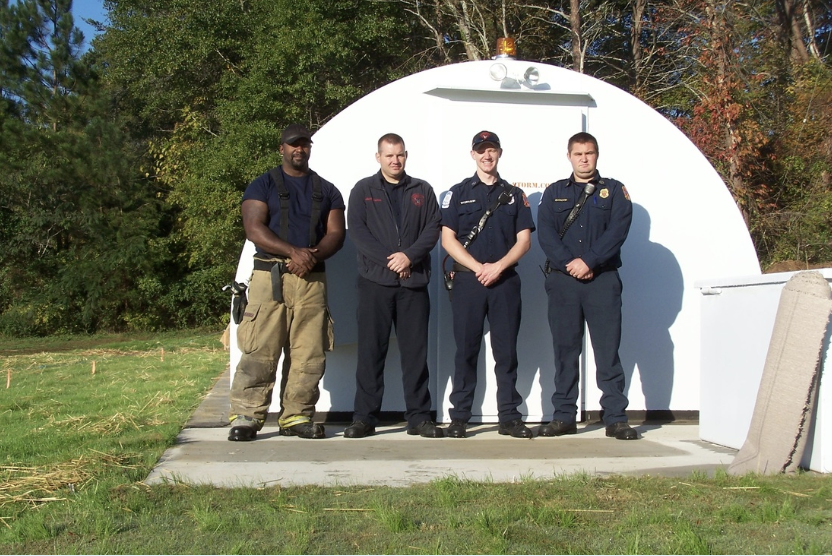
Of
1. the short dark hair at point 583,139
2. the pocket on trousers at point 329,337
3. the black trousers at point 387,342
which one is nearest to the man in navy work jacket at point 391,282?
the black trousers at point 387,342

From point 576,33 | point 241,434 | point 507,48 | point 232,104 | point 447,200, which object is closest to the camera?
point 241,434

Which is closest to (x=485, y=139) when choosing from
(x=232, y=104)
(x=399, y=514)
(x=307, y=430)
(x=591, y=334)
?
(x=591, y=334)

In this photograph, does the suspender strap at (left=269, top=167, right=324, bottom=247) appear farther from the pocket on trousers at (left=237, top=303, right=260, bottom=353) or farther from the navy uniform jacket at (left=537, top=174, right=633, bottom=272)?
the navy uniform jacket at (left=537, top=174, right=633, bottom=272)

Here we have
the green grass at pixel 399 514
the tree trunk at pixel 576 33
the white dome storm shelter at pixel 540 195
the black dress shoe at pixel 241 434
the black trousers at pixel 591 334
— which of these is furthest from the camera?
the tree trunk at pixel 576 33

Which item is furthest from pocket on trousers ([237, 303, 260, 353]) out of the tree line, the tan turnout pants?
the tree line

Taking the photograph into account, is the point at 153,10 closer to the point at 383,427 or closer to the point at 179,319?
the point at 179,319

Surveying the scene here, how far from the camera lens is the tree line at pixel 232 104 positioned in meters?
16.5

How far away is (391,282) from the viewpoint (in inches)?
221

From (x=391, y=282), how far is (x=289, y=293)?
67 cm

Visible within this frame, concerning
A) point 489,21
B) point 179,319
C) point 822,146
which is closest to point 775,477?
point 822,146

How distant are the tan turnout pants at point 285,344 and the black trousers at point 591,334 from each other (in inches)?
61.6

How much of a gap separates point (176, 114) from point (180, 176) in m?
1.76

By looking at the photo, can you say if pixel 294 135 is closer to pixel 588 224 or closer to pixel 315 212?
pixel 315 212

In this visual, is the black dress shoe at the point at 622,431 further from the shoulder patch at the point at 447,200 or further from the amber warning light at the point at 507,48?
the amber warning light at the point at 507,48
